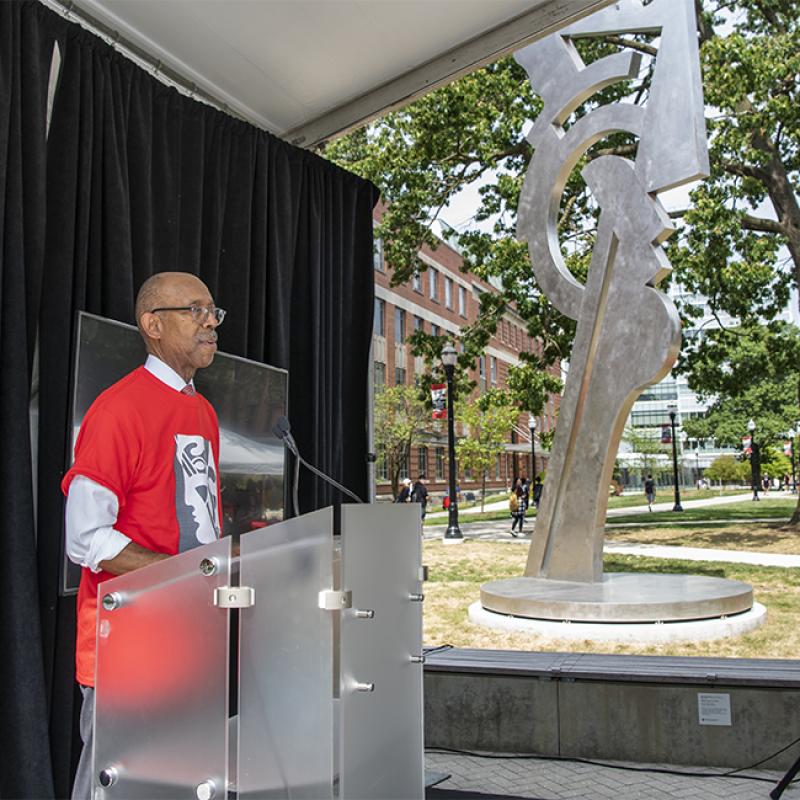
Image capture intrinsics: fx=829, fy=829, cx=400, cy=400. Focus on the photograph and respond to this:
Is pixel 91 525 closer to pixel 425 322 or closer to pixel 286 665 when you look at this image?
pixel 286 665

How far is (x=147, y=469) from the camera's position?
1931 millimetres

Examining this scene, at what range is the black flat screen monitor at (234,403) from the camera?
2598 mm

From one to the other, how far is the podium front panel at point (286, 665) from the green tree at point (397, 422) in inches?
812

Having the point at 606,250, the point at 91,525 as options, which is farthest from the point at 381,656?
the point at 606,250

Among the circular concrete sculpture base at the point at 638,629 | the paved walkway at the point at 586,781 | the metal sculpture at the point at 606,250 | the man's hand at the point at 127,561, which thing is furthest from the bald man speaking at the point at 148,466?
the metal sculpture at the point at 606,250

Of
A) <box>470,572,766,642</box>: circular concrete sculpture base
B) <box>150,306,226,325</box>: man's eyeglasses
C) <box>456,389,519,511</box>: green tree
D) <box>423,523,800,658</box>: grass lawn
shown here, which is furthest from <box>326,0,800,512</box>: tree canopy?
<box>456,389,519,511</box>: green tree

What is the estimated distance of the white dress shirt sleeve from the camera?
1719 mm

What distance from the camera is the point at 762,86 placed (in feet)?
34.4

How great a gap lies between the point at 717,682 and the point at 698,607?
287 centimetres

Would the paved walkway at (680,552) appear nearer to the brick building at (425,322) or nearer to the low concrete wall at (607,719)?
the brick building at (425,322)

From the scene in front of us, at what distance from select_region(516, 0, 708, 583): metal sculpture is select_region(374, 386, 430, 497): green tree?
570 inches

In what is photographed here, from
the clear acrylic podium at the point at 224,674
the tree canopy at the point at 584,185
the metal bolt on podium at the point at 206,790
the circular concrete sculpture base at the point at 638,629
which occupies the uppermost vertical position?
the tree canopy at the point at 584,185

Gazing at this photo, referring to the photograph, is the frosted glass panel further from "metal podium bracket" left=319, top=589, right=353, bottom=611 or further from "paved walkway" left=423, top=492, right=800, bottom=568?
"paved walkway" left=423, top=492, right=800, bottom=568

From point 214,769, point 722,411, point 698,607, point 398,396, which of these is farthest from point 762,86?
point 722,411
